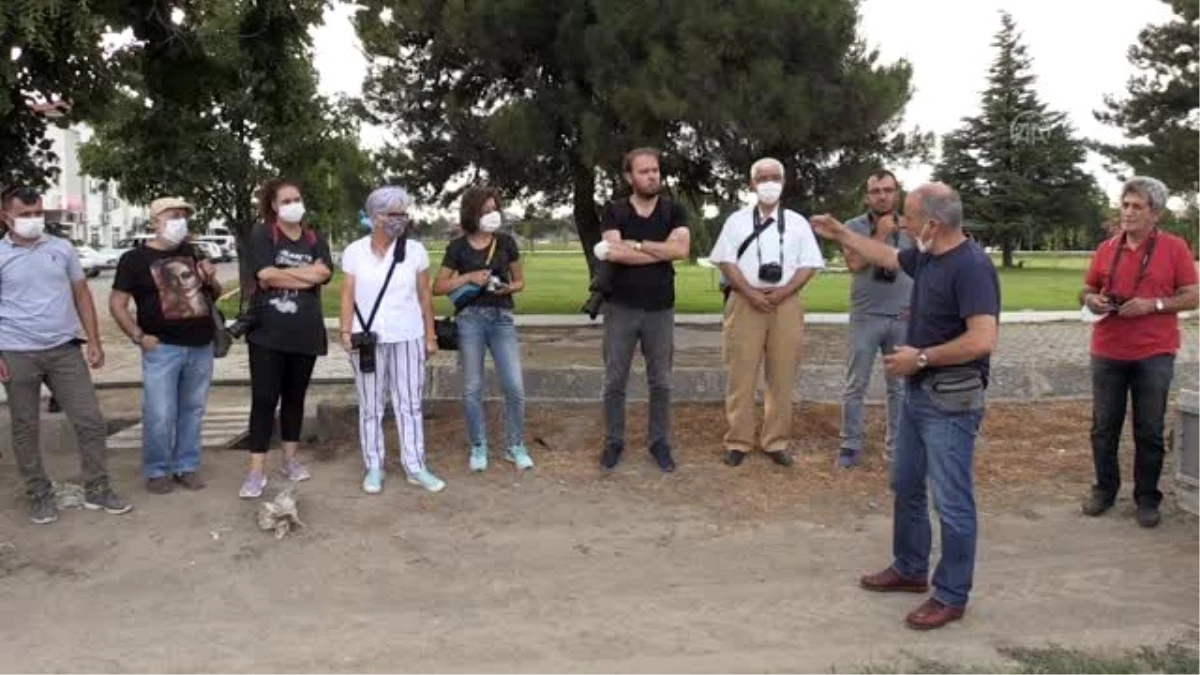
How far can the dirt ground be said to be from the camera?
400 centimetres

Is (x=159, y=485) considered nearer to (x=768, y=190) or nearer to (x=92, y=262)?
(x=768, y=190)

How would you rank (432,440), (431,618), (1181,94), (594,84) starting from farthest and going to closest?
(1181,94), (594,84), (432,440), (431,618)

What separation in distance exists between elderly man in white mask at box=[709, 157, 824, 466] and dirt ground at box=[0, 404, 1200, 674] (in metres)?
0.31

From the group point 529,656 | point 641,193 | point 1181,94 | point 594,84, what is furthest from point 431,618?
point 1181,94

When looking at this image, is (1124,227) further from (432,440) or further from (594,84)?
(594,84)

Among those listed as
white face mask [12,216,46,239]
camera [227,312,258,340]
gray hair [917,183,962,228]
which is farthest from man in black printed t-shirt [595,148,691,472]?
white face mask [12,216,46,239]

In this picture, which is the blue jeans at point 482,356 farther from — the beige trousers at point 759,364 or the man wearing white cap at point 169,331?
the man wearing white cap at point 169,331

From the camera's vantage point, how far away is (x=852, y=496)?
19.7 feet

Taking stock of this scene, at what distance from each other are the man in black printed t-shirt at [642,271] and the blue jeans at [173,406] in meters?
2.28

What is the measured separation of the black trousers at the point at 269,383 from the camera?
5797 millimetres

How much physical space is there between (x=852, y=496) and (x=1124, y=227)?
1.97 metres

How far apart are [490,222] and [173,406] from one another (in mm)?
2024

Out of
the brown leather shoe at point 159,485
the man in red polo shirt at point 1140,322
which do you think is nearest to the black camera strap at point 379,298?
the brown leather shoe at point 159,485

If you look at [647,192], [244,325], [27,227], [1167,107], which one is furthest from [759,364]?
[1167,107]
